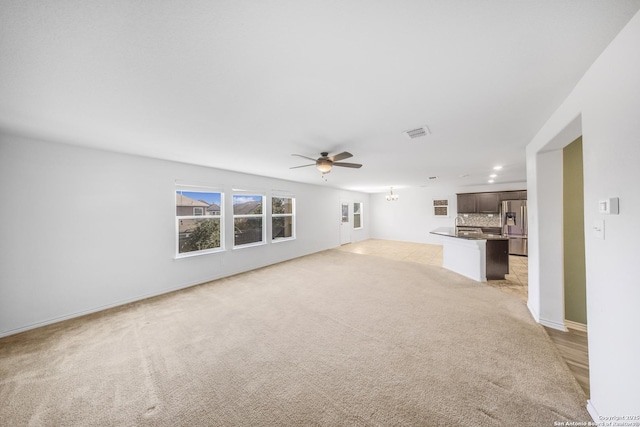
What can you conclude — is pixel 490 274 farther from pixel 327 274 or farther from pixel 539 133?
pixel 327 274

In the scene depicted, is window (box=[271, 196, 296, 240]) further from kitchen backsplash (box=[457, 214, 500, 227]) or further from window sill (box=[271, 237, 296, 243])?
kitchen backsplash (box=[457, 214, 500, 227])

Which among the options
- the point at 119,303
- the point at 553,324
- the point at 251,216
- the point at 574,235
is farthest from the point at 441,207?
the point at 119,303

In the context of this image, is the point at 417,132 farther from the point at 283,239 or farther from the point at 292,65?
the point at 283,239

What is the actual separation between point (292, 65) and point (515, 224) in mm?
8248

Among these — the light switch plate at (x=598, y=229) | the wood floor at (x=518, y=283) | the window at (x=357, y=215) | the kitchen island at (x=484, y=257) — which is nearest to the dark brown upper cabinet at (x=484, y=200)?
the wood floor at (x=518, y=283)

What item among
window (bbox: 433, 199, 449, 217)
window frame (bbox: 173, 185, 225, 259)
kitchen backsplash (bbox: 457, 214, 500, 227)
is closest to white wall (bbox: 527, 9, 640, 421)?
window frame (bbox: 173, 185, 225, 259)

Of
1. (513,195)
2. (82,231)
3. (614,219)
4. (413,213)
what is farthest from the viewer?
(413,213)

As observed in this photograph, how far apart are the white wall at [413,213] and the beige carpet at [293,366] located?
554cm

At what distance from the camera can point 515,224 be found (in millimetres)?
6500

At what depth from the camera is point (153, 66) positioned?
1357 millimetres

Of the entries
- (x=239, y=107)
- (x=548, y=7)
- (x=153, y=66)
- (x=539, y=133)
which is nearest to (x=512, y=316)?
(x=539, y=133)

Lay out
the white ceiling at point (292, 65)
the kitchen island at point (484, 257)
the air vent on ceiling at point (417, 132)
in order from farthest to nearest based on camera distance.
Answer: the kitchen island at point (484, 257)
the air vent on ceiling at point (417, 132)
the white ceiling at point (292, 65)

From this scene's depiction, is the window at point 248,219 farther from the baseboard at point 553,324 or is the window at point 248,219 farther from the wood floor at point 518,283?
the baseboard at point 553,324

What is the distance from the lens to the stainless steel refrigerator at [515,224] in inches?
249
